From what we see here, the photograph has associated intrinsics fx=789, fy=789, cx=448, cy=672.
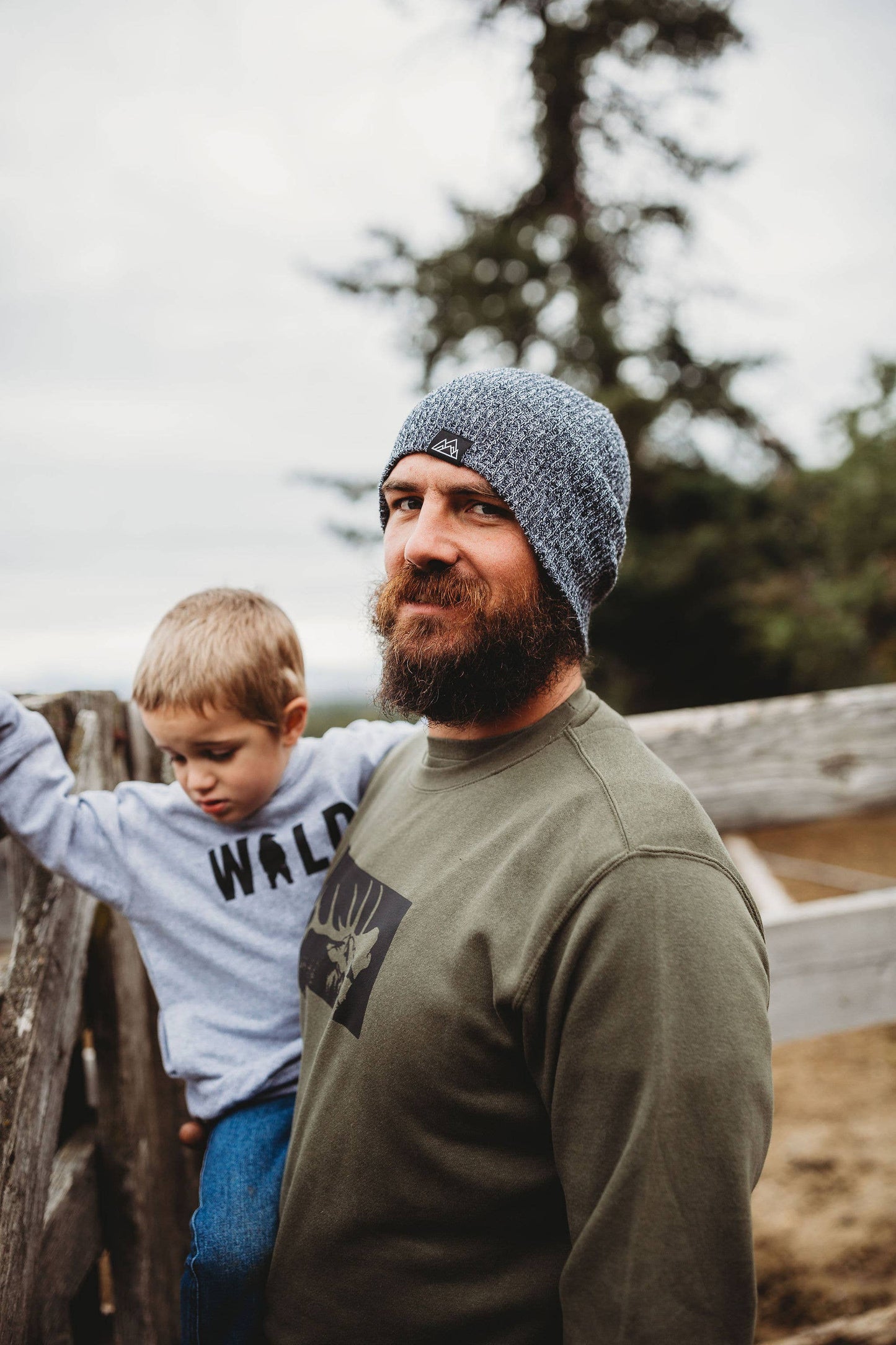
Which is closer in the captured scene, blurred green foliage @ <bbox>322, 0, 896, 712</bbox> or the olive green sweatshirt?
the olive green sweatshirt

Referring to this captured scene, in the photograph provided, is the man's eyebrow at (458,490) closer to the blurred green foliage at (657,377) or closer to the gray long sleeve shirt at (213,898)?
the gray long sleeve shirt at (213,898)

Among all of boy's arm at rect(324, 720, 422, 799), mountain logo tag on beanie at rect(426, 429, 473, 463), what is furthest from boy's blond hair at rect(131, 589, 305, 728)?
mountain logo tag on beanie at rect(426, 429, 473, 463)

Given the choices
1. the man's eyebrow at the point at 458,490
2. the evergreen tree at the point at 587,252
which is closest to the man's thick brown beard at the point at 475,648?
the man's eyebrow at the point at 458,490

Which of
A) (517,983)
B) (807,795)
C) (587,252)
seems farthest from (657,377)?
(517,983)

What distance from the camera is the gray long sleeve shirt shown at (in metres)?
1.51

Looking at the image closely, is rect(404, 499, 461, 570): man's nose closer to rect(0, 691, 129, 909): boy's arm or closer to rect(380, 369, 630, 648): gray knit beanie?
rect(380, 369, 630, 648): gray knit beanie

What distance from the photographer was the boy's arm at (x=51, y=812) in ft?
4.58

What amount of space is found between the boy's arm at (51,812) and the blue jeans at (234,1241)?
52cm

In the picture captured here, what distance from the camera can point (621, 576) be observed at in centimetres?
841

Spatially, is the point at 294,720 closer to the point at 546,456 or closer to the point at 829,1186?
the point at 546,456

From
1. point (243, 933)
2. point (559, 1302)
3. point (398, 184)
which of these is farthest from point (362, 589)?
point (398, 184)

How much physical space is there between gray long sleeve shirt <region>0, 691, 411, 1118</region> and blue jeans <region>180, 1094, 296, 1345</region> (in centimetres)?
11

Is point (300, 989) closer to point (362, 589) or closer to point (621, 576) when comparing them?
point (362, 589)

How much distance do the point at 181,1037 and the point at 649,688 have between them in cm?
788
